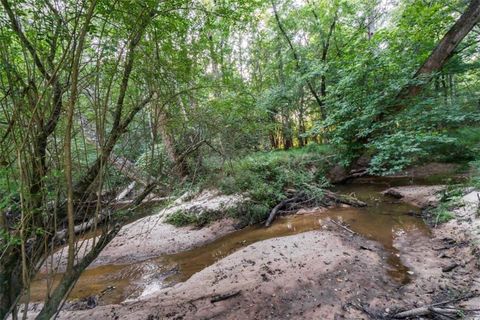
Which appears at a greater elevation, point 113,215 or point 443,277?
point 113,215

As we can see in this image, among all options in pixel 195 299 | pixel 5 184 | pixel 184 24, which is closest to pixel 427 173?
pixel 195 299

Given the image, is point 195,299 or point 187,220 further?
point 187,220

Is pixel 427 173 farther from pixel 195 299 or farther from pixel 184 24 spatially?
pixel 184 24

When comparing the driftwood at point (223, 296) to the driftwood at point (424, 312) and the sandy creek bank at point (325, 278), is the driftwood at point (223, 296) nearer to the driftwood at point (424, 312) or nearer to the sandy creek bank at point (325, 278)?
the sandy creek bank at point (325, 278)

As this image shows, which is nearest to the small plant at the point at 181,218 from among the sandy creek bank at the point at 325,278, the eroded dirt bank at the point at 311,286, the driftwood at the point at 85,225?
the sandy creek bank at the point at 325,278

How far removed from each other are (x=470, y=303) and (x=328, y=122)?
19.1ft

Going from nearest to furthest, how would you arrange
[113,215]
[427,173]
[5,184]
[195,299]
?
[5,184], [113,215], [195,299], [427,173]

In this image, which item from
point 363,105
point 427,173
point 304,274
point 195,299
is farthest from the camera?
point 427,173

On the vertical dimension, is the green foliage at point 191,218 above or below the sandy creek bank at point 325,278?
above

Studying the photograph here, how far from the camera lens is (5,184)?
1.82 metres

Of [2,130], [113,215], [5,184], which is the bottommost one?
[113,215]

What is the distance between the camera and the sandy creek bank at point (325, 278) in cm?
320

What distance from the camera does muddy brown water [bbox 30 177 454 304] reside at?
14.3 ft

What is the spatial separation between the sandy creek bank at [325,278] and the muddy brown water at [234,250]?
59 mm
